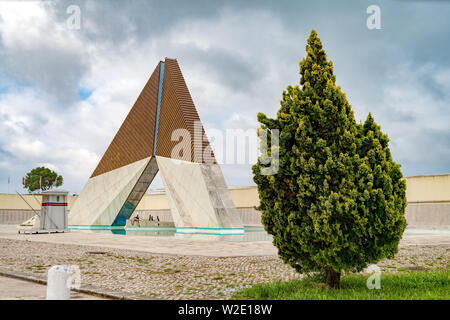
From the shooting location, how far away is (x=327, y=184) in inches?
266

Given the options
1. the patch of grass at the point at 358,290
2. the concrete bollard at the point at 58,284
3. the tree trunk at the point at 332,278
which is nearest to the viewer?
the concrete bollard at the point at 58,284

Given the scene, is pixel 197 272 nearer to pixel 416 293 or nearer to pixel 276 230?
pixel 276 230

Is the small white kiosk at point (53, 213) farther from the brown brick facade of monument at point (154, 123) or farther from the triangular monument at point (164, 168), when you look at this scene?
the brown brick facade of monument at point (154, 123)

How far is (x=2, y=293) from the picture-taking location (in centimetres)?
692

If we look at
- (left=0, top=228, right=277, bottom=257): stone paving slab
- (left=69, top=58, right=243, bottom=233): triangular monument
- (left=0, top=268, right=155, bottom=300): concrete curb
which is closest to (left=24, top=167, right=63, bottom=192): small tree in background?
(left=69, top=58, right=243, bottom=233): triangular monument

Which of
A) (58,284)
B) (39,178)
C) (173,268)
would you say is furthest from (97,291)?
(39,178)

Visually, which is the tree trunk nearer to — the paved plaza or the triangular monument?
the paved plaza

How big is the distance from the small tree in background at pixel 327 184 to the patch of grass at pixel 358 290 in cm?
38

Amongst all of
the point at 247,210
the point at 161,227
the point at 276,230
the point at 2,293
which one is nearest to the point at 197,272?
the point at 276,230

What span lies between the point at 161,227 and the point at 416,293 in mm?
30627

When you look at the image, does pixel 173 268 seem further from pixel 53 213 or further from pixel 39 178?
pixel 39 178

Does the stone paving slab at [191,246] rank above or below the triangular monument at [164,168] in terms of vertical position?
below

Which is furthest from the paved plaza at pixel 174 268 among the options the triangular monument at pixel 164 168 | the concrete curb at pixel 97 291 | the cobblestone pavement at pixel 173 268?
the triangular monument at pixel 164 168

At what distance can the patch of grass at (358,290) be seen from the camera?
646 cm
